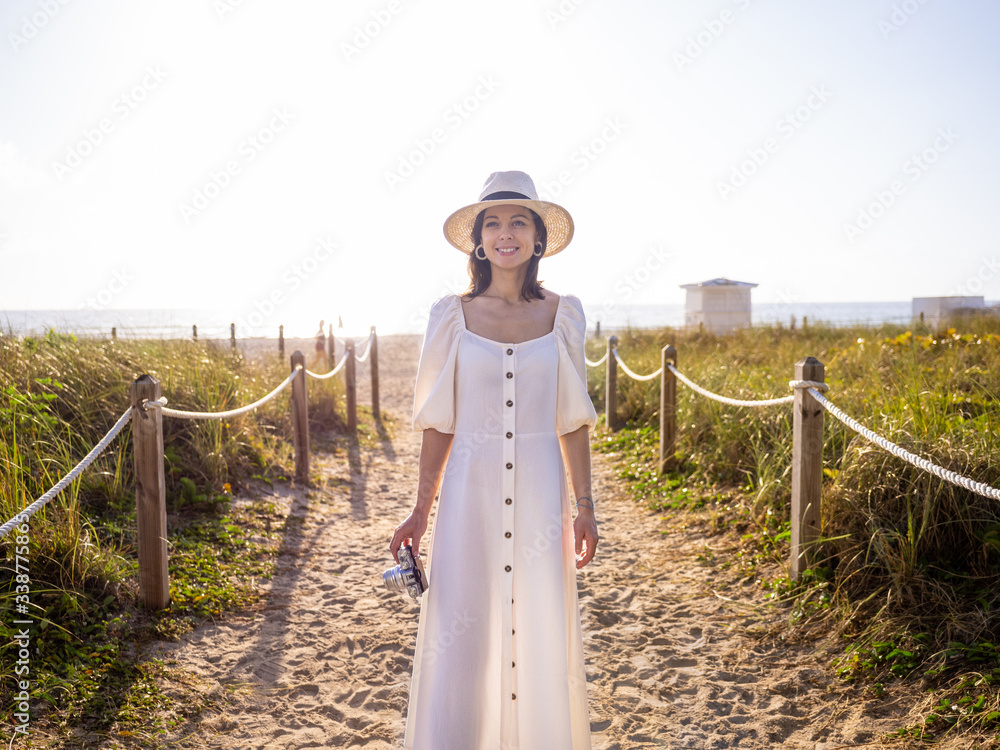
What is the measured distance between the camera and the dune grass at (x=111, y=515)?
9.52 feet

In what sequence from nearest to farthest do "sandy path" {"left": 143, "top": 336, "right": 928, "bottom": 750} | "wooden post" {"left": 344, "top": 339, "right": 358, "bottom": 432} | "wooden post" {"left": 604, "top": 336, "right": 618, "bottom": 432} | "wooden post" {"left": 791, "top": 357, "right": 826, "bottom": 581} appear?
"sandy path" {"left": 143, "top": 336, "right": 928, "bottom": 750}, "wooden post" {"left": 791, "top": 357, "right": 826, "bottom": 581}, "wooden post" {"left": 344, "top": 339, "right": 358, "bottom": 432}, "wooden post" {"left": 604, "top": 336, "right": 618, "bottom": 432}

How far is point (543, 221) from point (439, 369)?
703mm

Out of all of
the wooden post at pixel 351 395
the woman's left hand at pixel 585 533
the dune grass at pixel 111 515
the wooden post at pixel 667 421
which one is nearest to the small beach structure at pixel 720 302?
the wooden post at pixel 351 395

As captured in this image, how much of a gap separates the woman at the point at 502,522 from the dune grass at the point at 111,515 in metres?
1.53

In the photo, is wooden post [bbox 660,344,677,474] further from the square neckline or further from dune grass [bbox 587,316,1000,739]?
the square neckline

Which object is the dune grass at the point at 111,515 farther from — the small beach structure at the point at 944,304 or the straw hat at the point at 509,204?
the small beach structure at the point at 944,304

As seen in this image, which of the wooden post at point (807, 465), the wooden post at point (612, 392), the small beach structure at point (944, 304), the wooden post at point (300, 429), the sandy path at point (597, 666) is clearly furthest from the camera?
the small beach structure at point (944, 304)

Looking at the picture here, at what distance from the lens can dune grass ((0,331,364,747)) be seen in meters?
2.90

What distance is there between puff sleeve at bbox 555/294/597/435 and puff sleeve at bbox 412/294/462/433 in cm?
36

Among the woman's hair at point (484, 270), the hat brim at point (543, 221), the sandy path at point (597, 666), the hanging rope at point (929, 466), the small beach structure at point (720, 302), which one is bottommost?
the sandy path at point (597, 666)

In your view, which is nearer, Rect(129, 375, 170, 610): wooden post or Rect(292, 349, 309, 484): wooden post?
Rect(129, 375, 170, 610): wooden post

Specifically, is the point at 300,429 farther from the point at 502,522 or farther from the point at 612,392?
the point at 502,522

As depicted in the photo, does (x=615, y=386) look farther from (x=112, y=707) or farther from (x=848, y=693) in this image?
(x=112, y=707)

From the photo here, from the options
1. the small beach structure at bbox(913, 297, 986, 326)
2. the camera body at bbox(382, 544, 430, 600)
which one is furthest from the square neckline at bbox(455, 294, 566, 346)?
the small beach structure at bbox(913, 297, 986, 326)
